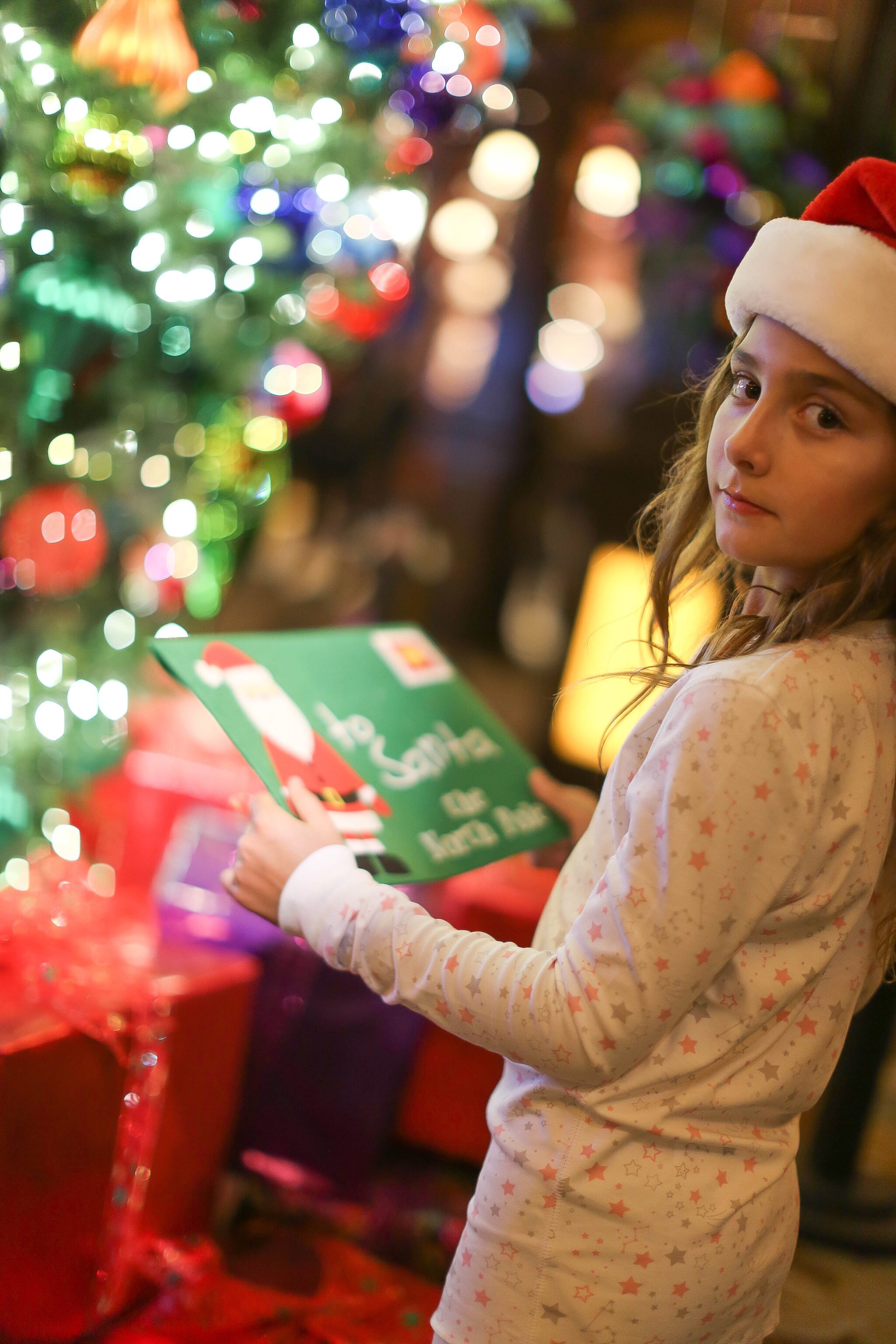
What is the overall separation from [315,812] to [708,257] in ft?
5.02

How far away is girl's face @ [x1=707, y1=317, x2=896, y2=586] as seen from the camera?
2.58 feet

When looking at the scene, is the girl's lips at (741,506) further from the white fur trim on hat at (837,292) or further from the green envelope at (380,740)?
the green envelope at (380,740)

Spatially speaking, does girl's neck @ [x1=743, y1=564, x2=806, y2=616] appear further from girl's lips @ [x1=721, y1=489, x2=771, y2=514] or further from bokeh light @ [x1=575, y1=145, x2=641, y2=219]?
bokeh light @ [x1=575, y1=145, x2=641, y2=219]

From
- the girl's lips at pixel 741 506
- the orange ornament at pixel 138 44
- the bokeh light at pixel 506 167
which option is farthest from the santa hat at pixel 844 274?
the bokeh light at pixel 506 167

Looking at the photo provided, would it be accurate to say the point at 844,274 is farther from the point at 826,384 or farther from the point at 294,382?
the point at 294,382

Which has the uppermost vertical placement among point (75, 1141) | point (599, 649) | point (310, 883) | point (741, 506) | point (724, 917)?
point (741, 506)

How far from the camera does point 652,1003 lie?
74 centimetres

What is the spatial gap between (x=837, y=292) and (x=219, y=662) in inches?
24.1

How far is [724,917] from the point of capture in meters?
0.74

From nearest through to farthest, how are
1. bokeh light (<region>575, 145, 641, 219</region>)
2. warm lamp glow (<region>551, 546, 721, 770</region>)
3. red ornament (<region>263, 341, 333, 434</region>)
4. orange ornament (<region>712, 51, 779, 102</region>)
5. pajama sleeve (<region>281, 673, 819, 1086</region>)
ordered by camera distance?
pajama sleeve (<region>281, 673, 819, 1086</region>), red ornament (<region>263, 341, 333, 434</region>), orange ornament (<region>712, 51, 779, 102</region>), bokeh light (<region>575, 145, 641, 219</region>), warm lamp glow (<region>551, 546, 721, 770</region>)

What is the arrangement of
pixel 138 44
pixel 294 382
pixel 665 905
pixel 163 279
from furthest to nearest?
pixel 294 382
pixel 163 279
pixel 138 44
pixel 665 905

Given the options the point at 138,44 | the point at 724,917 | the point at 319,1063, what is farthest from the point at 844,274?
the point at 319,1063

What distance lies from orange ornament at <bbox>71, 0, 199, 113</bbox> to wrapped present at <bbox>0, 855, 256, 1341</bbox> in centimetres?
99

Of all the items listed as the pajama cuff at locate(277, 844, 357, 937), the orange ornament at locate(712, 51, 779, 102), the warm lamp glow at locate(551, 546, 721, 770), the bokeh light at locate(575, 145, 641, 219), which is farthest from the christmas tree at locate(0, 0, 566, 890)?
the warm lamp glow at locate(551, 546, 721, 770)
